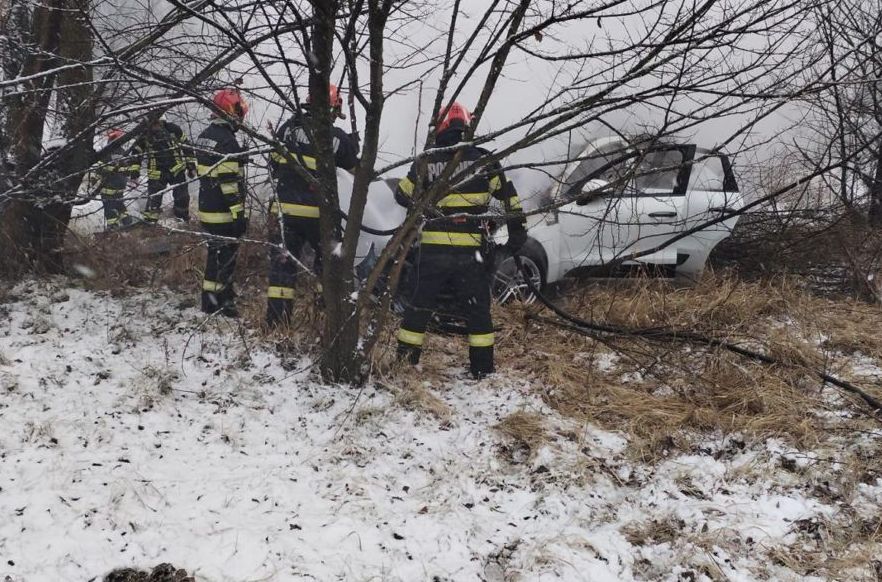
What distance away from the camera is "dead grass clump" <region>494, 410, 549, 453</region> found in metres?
3.42

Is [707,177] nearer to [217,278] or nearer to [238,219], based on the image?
A: [238,219]

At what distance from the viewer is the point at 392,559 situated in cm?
251

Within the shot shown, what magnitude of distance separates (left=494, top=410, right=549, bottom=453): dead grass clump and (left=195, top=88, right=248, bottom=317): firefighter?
2.24m

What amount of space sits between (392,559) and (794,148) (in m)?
6.38

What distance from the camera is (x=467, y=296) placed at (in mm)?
4320

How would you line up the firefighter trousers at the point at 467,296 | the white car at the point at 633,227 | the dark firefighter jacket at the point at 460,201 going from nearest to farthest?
the dark firefighter jacket at the point at 460,201 < the firefighter trousers at the point at 467,296 < the white car at the point at 633,227

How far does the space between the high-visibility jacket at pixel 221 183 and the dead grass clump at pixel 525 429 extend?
8.27ft

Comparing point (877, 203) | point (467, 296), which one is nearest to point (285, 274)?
point (467, 296)

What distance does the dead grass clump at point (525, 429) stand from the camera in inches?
135

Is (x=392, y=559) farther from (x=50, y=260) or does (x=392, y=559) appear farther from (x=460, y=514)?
(x=50, y=260)

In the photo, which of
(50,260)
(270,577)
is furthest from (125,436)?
(50,260)

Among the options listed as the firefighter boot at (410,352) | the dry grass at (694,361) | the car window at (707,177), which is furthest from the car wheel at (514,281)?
the car window at (707,177)

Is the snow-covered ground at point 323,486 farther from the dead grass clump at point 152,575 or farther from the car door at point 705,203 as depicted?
the car door at point 705,203

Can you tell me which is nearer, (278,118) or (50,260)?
(278,118)
